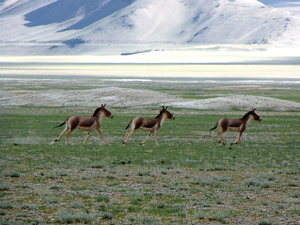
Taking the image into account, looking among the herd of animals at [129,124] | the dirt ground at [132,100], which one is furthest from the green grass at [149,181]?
the dirt ground at [132,100]

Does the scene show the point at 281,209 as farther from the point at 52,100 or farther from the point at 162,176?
the point at 52,100

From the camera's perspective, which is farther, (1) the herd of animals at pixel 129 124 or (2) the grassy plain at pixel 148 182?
(1) the herd of animals at pixel 129 124

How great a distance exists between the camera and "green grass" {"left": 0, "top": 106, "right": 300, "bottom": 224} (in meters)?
9.91

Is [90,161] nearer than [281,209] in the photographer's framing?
No

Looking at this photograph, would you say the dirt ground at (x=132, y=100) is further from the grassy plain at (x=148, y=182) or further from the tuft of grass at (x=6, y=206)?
the tuft of grass at (x=6, y=206)

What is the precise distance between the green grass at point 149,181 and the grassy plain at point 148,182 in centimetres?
2

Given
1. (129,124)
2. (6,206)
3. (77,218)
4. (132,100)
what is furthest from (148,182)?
(132,100)

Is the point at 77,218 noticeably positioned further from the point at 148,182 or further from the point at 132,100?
the point at 132,100

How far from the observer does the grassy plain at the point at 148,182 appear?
32.4 feet

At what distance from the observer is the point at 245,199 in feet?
37.5

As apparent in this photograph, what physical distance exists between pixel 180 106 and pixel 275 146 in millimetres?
26850

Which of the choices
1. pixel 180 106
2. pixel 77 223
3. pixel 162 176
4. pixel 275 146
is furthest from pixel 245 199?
pixel 180 106

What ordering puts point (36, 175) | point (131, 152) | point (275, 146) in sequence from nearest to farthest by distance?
point (36, 175) < point (131, 152) < point (275, 146)

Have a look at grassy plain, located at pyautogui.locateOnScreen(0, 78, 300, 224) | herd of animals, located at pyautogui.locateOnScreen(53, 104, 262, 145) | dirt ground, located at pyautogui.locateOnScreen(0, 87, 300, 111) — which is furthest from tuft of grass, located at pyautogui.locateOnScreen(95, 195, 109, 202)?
dirt ground, located at pyautogui.locateOnScreen(0, 87, 300, 111)
